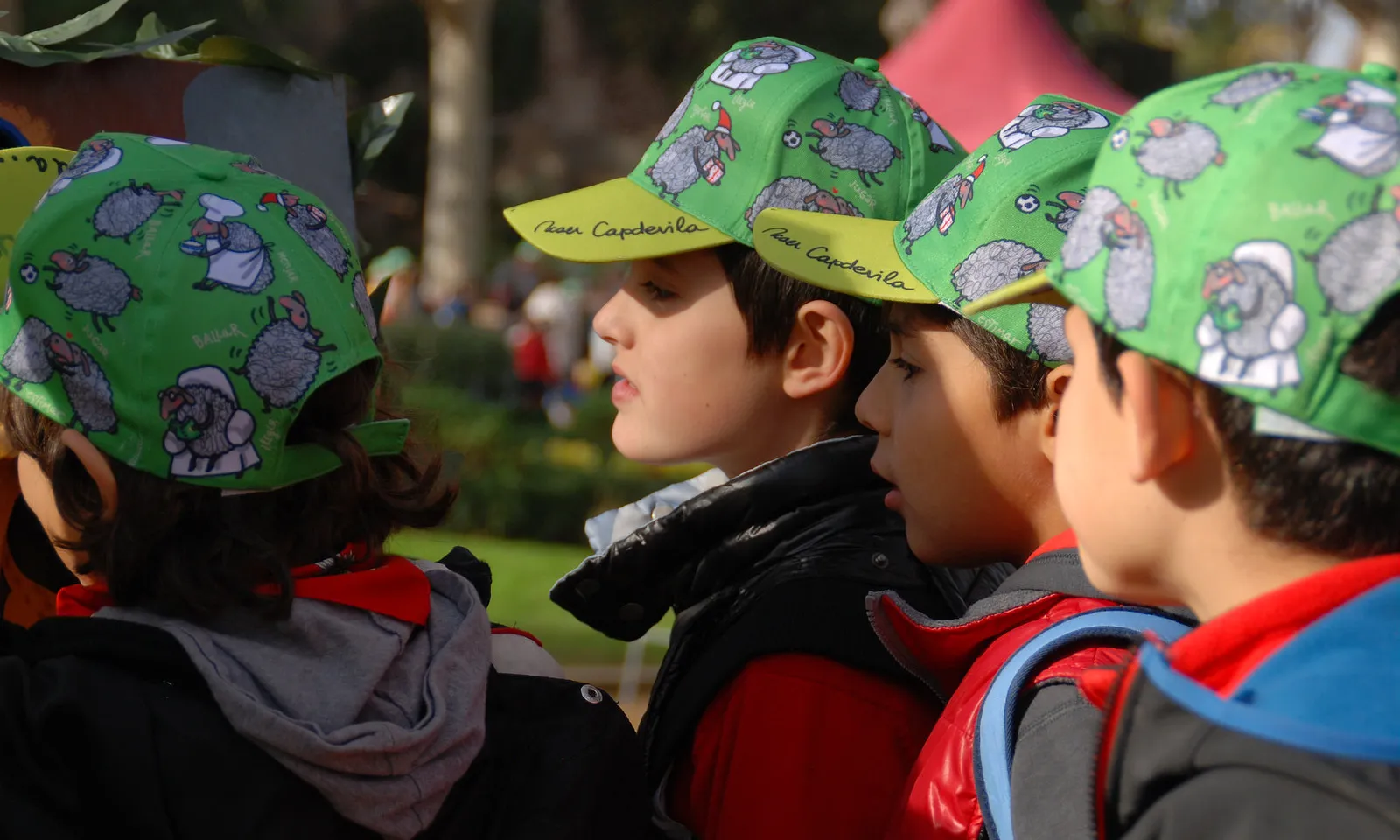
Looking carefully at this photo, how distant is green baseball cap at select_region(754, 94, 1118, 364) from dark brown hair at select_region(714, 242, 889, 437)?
0.61ft

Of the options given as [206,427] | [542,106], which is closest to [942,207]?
[206,427]

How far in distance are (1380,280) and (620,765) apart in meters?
1.12

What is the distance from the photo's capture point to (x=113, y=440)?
1671 millimetres

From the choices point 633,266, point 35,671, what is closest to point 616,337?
point 633,266

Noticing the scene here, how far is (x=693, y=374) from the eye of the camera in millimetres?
2537

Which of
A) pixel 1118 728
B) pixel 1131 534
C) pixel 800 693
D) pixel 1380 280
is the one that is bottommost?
pixel 800 693

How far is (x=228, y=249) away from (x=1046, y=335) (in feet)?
3.88

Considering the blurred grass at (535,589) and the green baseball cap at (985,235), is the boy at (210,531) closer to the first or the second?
the green baseball cap at (985,235)

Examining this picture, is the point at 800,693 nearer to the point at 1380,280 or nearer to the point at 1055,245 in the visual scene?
the point at 1055,245

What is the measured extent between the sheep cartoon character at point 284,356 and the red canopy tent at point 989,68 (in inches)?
238

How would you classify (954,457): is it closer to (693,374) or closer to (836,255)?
(836,255)

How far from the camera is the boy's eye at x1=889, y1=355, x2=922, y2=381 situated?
7.59 ft

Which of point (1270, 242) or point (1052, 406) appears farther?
point (1052, 406)

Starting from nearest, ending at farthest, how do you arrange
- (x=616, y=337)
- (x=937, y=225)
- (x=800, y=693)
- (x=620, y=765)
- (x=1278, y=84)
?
1. (x=1278, y=84)
2. (x=620, y=765)
3. (x=800, y=693)
4. (x=937, y=225)
5. (x=616, y=337)
